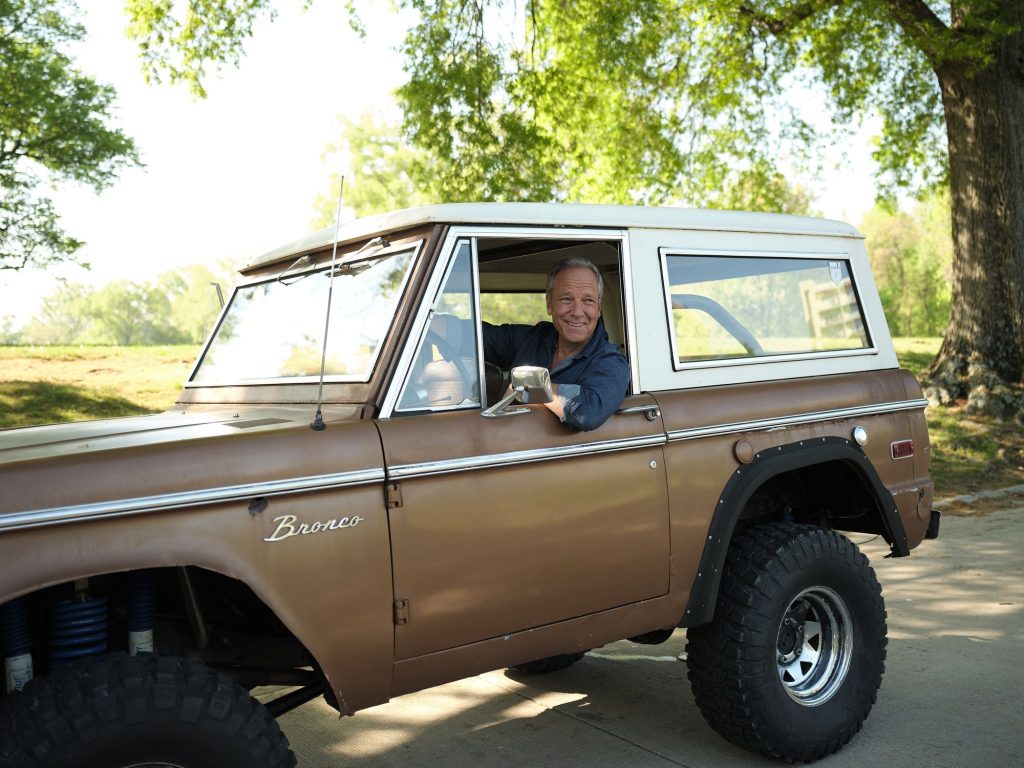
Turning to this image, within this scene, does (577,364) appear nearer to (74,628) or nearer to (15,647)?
(74,628)

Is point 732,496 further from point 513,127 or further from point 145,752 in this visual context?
point 513,127

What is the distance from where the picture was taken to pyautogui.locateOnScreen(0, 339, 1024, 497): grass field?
10250 mm

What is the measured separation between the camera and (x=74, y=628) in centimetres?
252

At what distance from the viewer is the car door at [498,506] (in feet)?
9.27

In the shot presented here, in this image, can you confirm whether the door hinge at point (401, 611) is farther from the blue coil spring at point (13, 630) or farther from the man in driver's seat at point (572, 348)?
the blue coil spring at point (13, 630)

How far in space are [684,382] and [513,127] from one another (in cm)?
949

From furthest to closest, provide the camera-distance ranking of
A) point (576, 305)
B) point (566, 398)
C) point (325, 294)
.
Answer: point (576, 305) → point (325, 294) → point (566, 398)

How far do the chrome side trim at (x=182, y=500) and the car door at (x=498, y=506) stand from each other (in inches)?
6.4

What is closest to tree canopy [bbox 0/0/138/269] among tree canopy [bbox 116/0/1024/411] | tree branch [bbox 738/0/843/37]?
tree canopy [bbox 116/0/1024/411]

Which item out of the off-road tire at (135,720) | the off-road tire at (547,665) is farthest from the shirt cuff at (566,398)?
the off-road tire at (547,665)

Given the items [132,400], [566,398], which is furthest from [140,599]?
[132,400]

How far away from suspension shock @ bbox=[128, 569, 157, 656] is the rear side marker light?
3.05 meters

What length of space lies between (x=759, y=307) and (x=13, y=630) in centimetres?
300

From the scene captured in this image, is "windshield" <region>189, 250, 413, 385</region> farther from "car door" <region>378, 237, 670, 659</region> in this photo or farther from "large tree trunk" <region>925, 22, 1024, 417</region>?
"large tree trunk" <region>925, 22, 1024, 417</region>
